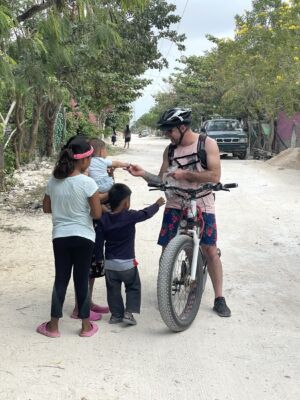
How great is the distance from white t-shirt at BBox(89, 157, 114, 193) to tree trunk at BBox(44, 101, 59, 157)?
12.6 metres

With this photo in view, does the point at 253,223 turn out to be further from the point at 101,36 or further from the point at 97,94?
the point at 97,94

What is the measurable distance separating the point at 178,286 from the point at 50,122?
540 inches

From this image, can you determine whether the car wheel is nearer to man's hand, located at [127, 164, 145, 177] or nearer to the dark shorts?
the dark shorts

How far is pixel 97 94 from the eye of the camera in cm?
1822

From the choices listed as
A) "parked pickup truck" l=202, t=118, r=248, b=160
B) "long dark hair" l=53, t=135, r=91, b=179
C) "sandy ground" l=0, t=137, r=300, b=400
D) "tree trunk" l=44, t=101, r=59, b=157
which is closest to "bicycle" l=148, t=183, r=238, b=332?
"sandy ground" l=0, t=137, r=300, b=400

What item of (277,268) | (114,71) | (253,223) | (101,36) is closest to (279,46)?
(114,71)

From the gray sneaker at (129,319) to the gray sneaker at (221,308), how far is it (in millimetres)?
755

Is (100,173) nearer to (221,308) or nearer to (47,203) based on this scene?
(47,203)

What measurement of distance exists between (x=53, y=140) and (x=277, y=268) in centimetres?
1338

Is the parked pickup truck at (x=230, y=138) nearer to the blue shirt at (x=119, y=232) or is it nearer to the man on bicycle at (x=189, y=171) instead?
the man on bicycle at (x=189, y=171)

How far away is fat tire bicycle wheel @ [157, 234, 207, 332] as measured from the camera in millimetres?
3922

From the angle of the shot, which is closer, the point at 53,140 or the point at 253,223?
the point at 253,223

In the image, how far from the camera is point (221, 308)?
4.56 metres

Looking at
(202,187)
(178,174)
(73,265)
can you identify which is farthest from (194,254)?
(73,265)
